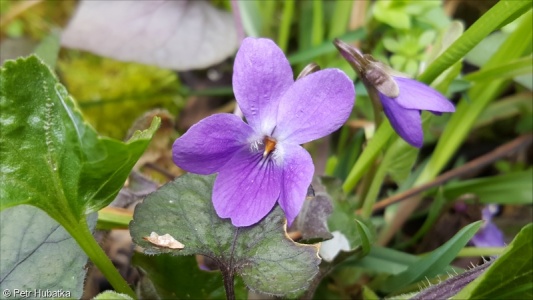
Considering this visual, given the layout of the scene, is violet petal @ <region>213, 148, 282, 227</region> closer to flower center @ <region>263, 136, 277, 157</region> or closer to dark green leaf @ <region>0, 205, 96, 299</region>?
flower center @ <region>263, 136, 277, 157</region>

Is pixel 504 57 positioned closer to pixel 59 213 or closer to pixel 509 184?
pixel 509 184

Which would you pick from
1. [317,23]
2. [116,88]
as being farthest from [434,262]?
[116,88]

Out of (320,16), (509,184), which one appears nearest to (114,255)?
(320,16)

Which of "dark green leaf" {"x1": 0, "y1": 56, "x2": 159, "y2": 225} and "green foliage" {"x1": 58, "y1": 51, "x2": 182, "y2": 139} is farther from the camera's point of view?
"green foliage" {"x1": 58, "y1": 51, "x2": 182, "y2": 139}

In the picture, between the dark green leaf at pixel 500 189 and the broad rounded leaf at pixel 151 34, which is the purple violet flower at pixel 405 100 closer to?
the dark green leaf at pixel 500 189

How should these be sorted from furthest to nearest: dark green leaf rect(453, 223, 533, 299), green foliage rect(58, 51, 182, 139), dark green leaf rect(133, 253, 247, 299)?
1. green foliage rect(58, 51, 182, 139)
2. dark green leaf rect(133, 253, 247, 299)
3. dark green leaf rect(453, 223, 533, 299)

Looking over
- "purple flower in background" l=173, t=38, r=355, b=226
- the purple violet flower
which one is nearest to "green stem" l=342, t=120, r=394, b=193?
the purple violet flower
